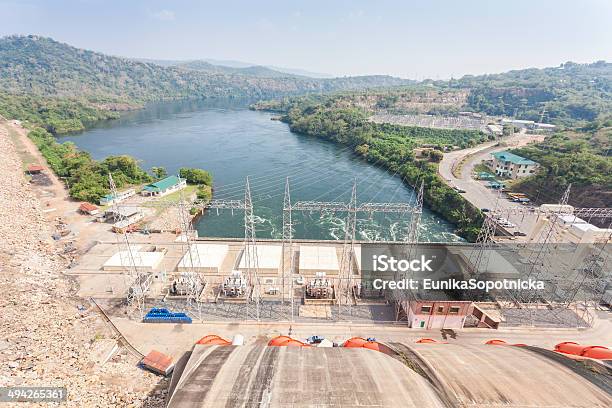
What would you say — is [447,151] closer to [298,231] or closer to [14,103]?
[298,231]

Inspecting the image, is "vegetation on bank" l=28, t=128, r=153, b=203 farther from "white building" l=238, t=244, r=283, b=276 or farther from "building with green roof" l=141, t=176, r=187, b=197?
"white building" l=238, t=244, r=283, b=276

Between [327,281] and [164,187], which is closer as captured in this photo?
[327,281]

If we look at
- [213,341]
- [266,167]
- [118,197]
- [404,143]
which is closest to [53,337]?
[213,341]

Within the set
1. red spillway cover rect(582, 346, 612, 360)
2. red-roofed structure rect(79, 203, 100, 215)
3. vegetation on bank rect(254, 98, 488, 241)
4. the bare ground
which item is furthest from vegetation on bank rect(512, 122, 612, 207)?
red-roofed structure rect(79, 203, 100, 215)

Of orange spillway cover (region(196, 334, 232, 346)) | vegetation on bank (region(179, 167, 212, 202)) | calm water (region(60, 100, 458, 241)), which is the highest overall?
orange spillway cover (region(196, 334, 232, 346))

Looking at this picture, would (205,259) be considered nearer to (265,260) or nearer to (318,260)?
(265,260)

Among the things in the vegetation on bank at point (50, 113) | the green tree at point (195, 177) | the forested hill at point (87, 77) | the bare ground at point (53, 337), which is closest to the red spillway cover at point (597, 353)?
the bare ground at point (53, 337)
